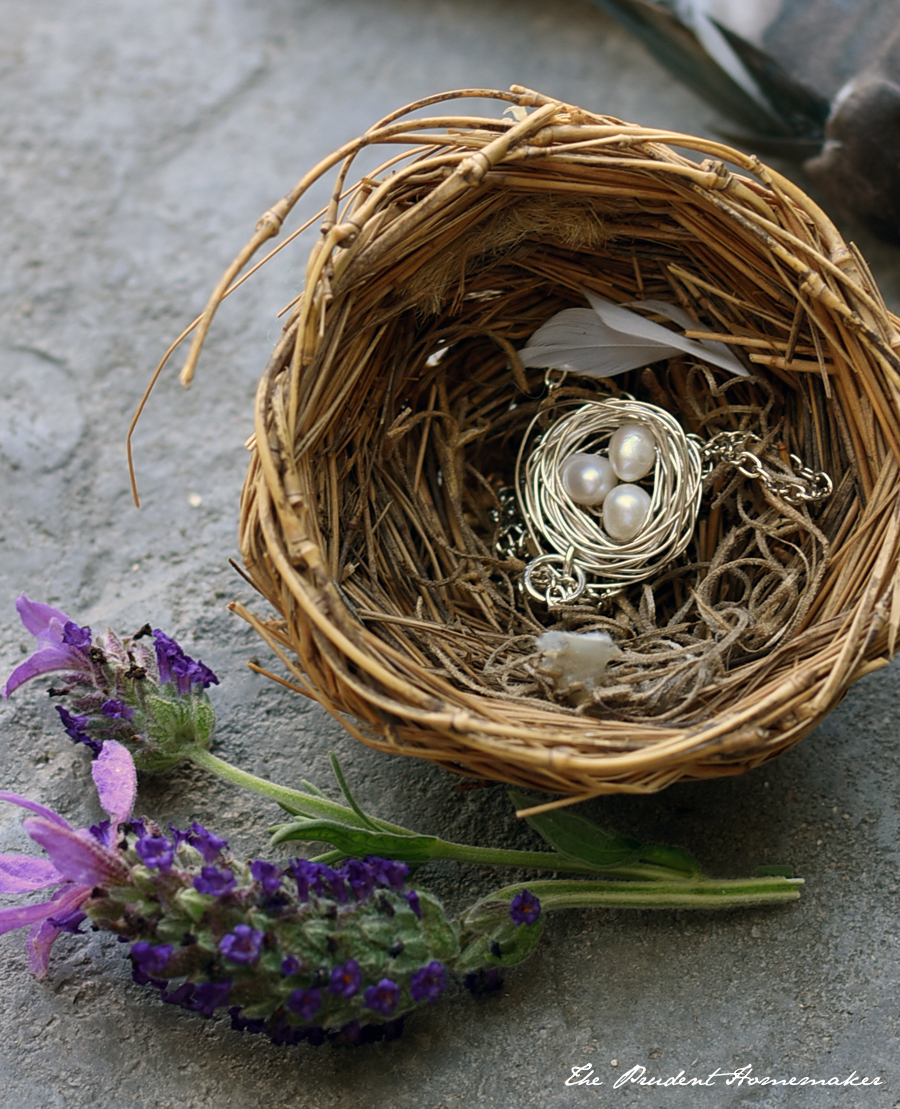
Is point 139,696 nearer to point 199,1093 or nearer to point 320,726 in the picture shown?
point 320,726

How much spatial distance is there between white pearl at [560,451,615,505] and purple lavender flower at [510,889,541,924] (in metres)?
0.37

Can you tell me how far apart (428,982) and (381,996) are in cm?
3

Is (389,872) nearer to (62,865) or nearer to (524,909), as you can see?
(524,909)

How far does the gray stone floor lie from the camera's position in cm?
75

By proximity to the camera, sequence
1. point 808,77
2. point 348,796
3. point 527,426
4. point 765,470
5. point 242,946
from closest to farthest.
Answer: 1. point 242,946
2. point 348,796
3. point 765,470
4. point 527,426
5. point 808,77

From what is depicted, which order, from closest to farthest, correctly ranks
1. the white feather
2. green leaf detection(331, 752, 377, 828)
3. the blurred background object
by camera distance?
1. green leaf detection(331, 752, 377, 828)
2. the white feather
3. the blurred background object

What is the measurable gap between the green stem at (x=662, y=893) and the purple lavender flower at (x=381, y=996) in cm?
11

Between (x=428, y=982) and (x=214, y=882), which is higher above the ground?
(x=214, y=882)

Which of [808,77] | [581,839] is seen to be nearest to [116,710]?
[581,839]

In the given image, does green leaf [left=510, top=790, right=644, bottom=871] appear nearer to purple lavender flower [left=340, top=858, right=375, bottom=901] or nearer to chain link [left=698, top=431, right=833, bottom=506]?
purple lavender flower [left=340, top=858, right=375, bottom=901]

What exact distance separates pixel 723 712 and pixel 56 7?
4.52 feet

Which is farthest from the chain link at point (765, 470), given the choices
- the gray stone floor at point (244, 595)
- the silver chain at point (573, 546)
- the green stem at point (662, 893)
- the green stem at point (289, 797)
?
the green stem at point (289, 797)

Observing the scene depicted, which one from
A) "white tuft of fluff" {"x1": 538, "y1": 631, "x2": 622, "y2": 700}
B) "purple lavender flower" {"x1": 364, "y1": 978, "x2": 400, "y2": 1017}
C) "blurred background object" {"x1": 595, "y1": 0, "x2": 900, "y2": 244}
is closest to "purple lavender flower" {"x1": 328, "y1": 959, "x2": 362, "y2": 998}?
"purple lavender flower" {"x1": 364, "y1": 978, "x2": 400, "y2": 1017}

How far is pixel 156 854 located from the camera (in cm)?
69
